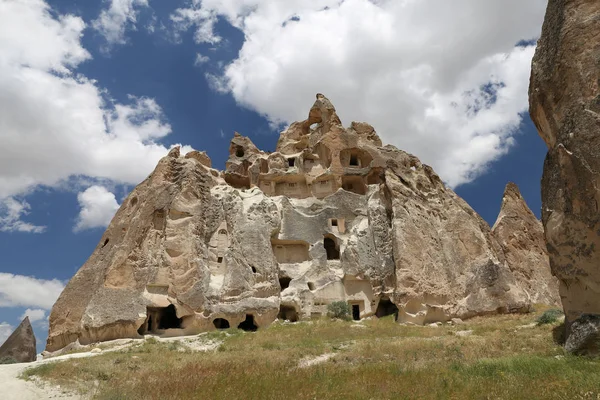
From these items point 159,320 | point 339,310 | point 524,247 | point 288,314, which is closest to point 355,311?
point 339,310

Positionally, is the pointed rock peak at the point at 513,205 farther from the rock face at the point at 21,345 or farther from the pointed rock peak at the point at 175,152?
the rock face at the point at 21,345

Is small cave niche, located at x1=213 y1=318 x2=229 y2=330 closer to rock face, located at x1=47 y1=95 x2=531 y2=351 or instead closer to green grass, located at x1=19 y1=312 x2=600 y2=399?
rock face, located at x1=47 y1=95 x2=531 y2=351

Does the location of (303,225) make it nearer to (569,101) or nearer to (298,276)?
(298,276)

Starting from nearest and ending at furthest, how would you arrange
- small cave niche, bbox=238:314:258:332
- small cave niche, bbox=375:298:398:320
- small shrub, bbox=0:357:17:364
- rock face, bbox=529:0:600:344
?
rock face, bbox=529:0:600:344
small shrub, bbox=0:357:17:364
small cave niche, bbox=238:314:258:332
small cave niche, bbox=375:298:398:320

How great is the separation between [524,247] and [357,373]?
2806 cm

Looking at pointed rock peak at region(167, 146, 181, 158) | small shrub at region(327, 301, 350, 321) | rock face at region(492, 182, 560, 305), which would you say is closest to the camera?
small shrub at region(327, 301, 350, 321)

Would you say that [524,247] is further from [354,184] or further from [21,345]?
[21,345]

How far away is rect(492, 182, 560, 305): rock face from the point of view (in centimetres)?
3166

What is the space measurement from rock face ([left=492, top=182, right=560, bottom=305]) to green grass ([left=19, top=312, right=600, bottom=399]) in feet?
54.0

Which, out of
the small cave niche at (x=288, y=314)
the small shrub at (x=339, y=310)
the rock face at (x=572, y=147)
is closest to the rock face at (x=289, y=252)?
the small cave niche at (x=288, y=314)

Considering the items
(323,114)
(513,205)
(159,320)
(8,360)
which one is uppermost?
(323,114)

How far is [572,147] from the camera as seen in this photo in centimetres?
1070

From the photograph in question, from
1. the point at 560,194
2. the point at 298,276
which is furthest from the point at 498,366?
the point at 298,276

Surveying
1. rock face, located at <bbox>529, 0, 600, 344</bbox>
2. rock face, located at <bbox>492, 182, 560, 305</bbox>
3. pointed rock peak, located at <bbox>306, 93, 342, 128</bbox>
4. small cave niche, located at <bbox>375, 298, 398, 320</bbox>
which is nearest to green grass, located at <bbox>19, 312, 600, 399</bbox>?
rock face, located at <bbox>529, 0, 600, 344</bbox>
